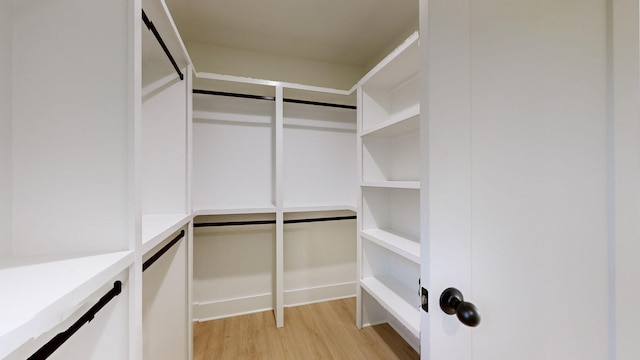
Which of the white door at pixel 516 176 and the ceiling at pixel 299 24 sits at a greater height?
the ceiling at pixel 299 24

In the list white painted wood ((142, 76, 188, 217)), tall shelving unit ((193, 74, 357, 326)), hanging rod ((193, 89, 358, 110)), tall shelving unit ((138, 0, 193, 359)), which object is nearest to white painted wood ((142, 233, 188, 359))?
tall shelving unit ((138, 0, 193, 359))

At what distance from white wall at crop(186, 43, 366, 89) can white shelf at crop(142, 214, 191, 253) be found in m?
1.34

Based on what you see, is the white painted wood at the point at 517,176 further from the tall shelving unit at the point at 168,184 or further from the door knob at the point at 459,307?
the tall shelving unit at the point at 168,184

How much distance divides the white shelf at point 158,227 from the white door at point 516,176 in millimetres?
839

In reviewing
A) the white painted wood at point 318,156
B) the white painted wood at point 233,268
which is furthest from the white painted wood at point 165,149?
the white painted wood at point 318,156

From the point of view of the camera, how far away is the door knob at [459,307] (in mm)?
445

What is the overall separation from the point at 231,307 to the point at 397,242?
5.10ft

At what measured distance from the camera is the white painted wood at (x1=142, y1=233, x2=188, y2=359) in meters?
1.14

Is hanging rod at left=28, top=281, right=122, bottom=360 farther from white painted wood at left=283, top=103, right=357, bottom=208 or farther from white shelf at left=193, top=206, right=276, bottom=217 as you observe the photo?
Result: white painted wood at left=283, top=103, right=357, bottom=208

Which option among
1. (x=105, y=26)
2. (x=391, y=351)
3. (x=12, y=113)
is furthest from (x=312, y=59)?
(x=391, y=351)

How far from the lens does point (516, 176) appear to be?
1.73ft

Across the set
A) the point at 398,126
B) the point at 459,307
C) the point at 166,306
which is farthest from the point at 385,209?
the point at 166,306

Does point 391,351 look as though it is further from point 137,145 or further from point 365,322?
point 137,145

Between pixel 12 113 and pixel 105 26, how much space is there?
30cm
